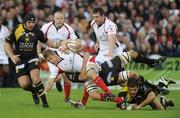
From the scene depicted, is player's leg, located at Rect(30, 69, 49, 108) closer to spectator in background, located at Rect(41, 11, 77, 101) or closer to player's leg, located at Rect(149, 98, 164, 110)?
spectator in background, located at Rect(41, 11, 77, 101)

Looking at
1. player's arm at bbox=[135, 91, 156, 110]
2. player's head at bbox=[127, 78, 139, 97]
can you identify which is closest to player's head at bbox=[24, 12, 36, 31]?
player's head at bbox=[127, 78, 139, 97]

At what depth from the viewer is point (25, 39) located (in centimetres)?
1614

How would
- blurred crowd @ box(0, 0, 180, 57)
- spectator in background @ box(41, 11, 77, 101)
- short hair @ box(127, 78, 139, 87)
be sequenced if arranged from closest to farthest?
short hair @ box(127, 78, 139, 87) → spectator in background @ box(41, 11, 77, 101) → blurred crowd @ box(0, 0, 180, 57)

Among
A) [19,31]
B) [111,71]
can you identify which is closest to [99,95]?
[111,71]

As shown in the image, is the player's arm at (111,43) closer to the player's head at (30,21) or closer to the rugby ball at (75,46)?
the rugby ball at (75,46)

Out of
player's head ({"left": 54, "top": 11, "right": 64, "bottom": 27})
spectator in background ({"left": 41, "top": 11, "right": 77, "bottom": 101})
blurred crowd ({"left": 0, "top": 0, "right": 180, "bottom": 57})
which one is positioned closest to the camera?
player's head ({"left": 54, "top": 11, "right": 64, "bottom": 27})

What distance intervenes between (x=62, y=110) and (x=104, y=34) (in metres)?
2.77

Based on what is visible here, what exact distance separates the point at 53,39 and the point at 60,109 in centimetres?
321

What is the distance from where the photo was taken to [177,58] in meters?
23.6

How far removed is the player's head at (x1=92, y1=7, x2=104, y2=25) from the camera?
16.4 metres

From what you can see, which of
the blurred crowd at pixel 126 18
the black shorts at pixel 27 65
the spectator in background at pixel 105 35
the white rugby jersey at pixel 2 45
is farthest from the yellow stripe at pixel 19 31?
the blurred crowd at pixel 126 18

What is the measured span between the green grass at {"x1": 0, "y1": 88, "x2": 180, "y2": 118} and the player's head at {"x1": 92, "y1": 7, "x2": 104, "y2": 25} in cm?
206

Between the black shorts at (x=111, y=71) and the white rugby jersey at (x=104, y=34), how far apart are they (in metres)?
1.13

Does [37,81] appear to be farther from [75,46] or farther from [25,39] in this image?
[75,46]
